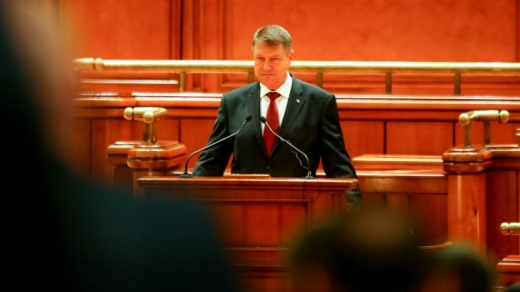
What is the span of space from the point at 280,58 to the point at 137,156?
0.95 meters

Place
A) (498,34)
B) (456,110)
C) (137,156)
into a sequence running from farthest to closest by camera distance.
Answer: (498,34) → (456,110) → (137,156)

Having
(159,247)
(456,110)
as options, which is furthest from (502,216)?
(159,247)

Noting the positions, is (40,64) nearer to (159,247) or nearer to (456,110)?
(159,247)

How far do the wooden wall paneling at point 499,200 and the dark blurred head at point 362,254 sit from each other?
12.1 feet

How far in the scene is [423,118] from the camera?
510 cm

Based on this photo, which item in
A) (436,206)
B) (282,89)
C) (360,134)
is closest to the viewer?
(282,89)

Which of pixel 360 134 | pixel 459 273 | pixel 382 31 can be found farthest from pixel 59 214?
pixel 382 31

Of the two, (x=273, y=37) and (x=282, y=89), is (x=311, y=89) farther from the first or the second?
(x=273, y=37)

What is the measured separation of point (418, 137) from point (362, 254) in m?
4.30

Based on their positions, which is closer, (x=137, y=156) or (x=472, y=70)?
(x=137, y=156)

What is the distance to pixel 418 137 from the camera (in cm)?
514

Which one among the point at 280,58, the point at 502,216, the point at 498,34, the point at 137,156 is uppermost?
the point at 498,34

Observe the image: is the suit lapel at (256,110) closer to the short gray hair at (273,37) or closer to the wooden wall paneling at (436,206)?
the short gray hair at (273,37)

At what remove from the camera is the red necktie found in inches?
153
